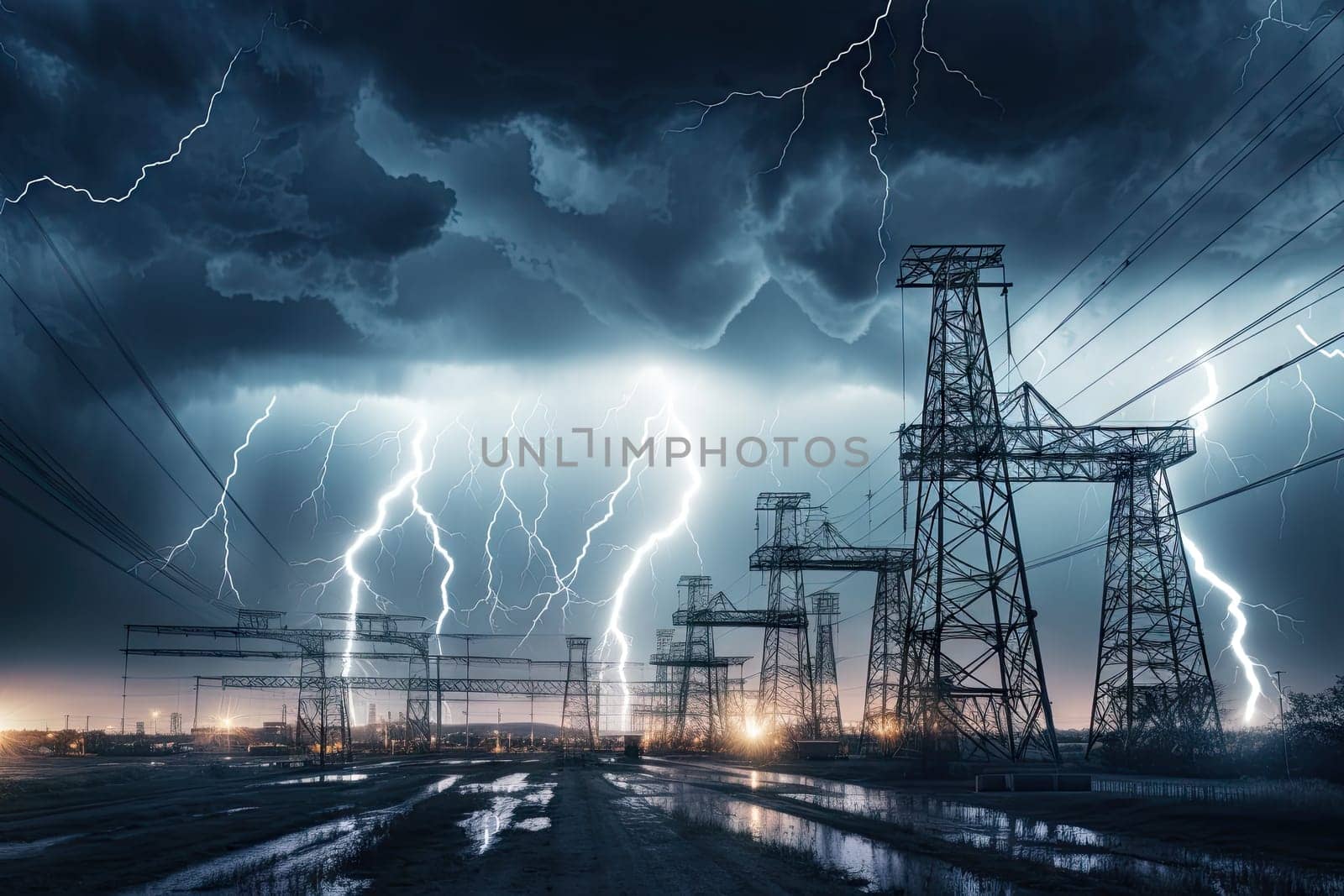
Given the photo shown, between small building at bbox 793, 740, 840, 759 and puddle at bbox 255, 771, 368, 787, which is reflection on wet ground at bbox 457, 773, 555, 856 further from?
small building at bbox 793, 740, 840, 759

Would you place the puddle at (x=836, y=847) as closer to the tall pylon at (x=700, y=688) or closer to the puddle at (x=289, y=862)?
the puddle at (x=289, y=862)

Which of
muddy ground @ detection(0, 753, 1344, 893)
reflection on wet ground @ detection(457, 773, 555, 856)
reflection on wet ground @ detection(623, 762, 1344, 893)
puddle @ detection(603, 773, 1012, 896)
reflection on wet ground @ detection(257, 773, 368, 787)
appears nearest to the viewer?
puddle @ detection(603, 773, 1012, 896)

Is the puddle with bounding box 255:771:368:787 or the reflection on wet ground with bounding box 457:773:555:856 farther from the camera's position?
the puddle with bounding box 255:771:368:787

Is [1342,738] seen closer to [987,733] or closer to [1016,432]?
[987,733]

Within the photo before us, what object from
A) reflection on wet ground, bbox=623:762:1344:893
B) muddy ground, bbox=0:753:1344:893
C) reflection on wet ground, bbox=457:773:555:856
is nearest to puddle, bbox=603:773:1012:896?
muddy ground, bbox=0:753:1344:893

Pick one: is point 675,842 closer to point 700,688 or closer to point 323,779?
point 323,779

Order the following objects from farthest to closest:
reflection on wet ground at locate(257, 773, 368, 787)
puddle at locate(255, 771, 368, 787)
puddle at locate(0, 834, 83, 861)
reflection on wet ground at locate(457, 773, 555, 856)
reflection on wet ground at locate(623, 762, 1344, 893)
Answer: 1. reflection on wet ground at locate(257, 773, 368, 787)
2. puddle at locate(255, 771, 368, 787)
3. reflection on wet ground at locate(457, 773, 555, 856)
4. puddle at locate(0, 834, 83, 861)
5. reflection on wet ground at locate(623, 762, 1344, 893)

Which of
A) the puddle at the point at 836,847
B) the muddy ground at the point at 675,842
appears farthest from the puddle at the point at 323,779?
the puddle at the point at 836,847
